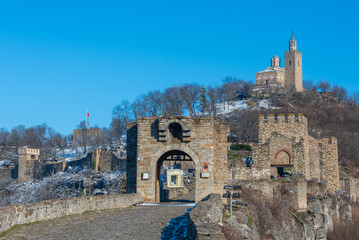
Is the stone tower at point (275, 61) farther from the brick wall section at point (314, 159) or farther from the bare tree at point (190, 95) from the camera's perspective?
the brick wall section at point (314, 159)

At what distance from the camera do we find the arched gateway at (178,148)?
61.0ft

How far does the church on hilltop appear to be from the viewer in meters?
99.2

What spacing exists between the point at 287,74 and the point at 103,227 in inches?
3783

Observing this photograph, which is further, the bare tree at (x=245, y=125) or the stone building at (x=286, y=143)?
the bare tree at (x=245, y=125)

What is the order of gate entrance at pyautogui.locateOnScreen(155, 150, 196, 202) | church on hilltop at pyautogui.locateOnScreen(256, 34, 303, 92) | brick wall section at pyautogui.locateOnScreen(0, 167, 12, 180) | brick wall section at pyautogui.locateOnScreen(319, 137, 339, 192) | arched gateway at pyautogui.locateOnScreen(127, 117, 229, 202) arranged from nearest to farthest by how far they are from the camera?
arched gateway at pyautogui.locateOnScreen(127, 117, 229, 202), gate entrance at pyautogui.locateOnScreen(155, 150, 196, 202), brick wall section at pyautogui.locateOnScreen(319, 137, 339, 192), brick wall section at pyautogui.locateOnScreen(0, 167, 12, 180), church on hilltop at pyautogui.locateOnScreen(256, 34, 303, 92)

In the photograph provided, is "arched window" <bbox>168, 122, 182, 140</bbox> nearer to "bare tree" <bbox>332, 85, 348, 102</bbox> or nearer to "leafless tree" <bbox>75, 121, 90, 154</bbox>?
"leafless tree" <bbox>75, 121, 90, 154</bbox>

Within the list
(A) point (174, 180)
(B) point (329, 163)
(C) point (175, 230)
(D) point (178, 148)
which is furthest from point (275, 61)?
(C) point (175, 230)

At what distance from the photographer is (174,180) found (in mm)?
32781

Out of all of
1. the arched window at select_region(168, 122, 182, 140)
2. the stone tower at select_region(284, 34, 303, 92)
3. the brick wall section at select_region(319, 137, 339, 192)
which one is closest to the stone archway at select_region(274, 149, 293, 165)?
the brick wall section at select_region(319, 137, 339, 192)

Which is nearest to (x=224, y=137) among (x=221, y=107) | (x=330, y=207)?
(x=330, y=207)

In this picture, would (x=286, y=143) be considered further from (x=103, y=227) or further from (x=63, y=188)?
(x=103, y=227)

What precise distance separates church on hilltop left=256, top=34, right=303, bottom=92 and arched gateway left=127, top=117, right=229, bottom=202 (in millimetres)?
78143

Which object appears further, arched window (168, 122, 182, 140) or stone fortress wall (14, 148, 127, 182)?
stone fortress wall (14, 148, 127, 182)

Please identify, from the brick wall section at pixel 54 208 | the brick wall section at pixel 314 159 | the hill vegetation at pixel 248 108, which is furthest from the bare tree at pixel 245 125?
the brick wall section at pixel 54 208
